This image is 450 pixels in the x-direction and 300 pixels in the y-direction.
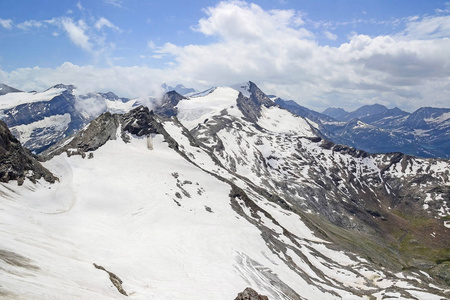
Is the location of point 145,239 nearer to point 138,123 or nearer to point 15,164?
point 15,164

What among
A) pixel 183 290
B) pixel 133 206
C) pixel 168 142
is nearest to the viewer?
pixel 183 290

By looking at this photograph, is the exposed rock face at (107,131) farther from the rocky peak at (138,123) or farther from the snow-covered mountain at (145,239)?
the snow-covered mountain at (145,239)

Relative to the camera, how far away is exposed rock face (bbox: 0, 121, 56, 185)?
4940 centimetres

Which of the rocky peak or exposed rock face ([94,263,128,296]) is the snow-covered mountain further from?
the rocky peak

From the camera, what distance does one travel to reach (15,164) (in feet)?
170

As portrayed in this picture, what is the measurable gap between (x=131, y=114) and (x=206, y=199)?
5718cm

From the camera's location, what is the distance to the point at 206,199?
7944cm

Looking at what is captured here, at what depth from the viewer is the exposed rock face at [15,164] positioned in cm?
4940

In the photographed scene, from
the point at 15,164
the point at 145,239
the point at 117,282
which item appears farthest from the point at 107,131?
the point at 117,282

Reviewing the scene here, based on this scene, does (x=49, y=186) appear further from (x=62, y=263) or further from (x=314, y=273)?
(x=314, y=273)

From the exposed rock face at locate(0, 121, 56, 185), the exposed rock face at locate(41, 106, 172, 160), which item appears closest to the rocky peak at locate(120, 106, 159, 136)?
the exposed rock face at locate(41, 106, 172, 160)

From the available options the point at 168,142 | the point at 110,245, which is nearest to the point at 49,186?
the point at 110,245

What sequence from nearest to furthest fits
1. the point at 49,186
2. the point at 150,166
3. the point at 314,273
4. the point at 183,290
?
the point at 183,290 → the point at 49,186 → the point at 314,273 → the point at 150,166

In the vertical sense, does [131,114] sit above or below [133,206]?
above
